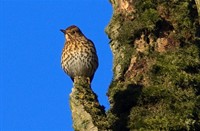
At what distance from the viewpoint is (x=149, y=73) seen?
38.5 feet

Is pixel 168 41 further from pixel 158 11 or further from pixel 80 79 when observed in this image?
pixel 80 79

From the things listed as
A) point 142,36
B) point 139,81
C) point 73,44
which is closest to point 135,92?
point 139,81

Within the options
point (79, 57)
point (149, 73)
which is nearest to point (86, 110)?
point (149, 73)

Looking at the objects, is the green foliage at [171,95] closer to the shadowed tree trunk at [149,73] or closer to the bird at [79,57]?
the shadowed tree trunk at [149,73]

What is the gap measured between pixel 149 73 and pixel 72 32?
2.90 metres

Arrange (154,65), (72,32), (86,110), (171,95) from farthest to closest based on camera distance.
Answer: (72,32)
(154,65)
(171,95)
(86,110)

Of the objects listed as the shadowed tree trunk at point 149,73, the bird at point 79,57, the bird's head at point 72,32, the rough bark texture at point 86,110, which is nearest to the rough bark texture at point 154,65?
the shadowed tree trunk at point 149,73

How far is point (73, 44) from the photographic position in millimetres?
13914

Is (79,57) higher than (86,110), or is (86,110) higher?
(79,57)

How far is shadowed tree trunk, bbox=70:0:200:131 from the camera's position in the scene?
35.2 feet

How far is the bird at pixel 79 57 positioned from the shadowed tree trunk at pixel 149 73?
2.83ft

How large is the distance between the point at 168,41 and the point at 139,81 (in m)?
0.74

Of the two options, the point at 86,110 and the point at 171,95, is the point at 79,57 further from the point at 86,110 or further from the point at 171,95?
the point at 86,110

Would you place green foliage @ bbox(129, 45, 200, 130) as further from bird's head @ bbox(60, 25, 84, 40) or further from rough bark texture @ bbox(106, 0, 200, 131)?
bird's head @ bbox(60, 25, 84, 40)
